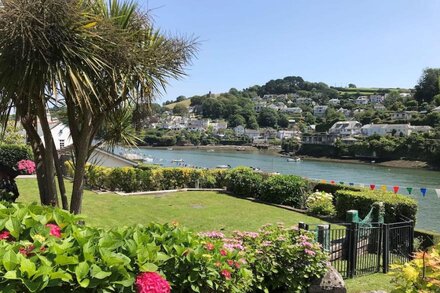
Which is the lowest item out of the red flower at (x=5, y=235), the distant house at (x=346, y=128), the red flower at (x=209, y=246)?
the red flower at (x=209, y=246)

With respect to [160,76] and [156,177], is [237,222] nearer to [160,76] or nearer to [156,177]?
[160,76]

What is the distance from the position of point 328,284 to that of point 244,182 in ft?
41.0

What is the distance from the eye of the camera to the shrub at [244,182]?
16844 millimetres

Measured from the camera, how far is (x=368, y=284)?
22.0 feet

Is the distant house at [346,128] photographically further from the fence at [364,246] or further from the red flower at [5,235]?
the red flower at [5,235]

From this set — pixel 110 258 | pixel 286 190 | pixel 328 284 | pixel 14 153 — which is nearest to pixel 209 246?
pixel 110 258

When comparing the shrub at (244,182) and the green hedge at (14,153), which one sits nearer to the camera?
the shrub at (244,182)

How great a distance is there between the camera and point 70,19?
4566mm

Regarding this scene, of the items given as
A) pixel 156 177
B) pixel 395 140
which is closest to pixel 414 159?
pixel 395 140

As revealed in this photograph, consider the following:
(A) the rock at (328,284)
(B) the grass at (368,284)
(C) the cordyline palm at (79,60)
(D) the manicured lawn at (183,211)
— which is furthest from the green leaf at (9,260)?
(D) the manicured lawn at (183,211)

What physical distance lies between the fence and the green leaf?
15.2 ft

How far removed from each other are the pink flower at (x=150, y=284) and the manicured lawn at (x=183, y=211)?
7317 mm

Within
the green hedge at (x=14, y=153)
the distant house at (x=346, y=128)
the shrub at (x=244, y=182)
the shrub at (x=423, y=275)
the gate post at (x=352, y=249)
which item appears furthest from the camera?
the distant house at (x=346, y=128)

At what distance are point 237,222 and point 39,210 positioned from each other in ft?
27.9
